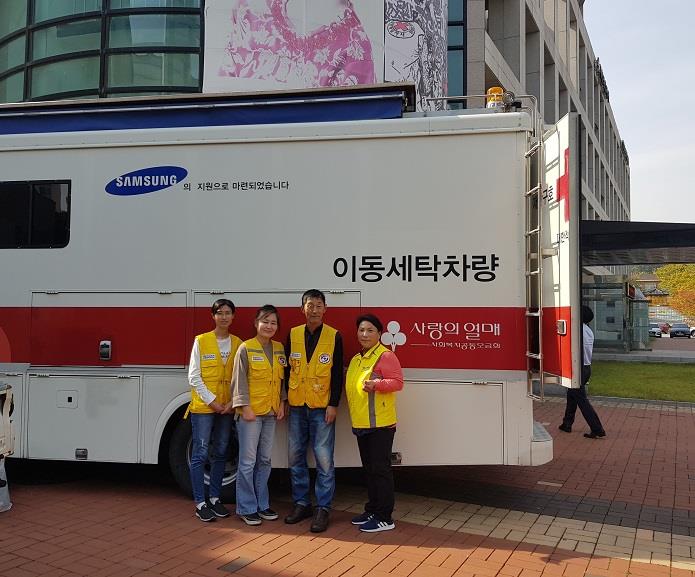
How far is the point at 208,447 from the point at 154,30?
1376cm

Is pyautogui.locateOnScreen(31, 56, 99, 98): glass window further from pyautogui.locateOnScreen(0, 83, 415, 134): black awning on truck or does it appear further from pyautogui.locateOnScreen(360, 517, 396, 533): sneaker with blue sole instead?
pyautogui.locateOnScreen(360, 517, 396, 533): sneaker with blue sole

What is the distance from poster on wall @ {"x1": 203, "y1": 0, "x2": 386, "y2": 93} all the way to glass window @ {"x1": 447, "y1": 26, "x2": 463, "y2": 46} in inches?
315

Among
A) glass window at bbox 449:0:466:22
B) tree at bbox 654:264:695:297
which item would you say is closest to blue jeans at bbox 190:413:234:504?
glass window at bbox 449:0:466:22

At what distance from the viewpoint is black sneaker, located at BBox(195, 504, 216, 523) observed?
507 centimetres

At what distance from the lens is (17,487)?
19.5 feet

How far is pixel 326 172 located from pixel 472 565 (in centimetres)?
322

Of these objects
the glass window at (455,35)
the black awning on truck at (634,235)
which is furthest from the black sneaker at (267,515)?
the glass window at (455,35)

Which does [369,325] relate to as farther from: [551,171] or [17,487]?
[17,487]

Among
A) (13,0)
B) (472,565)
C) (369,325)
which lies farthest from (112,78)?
(472,565)

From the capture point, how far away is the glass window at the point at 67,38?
52.6 ft

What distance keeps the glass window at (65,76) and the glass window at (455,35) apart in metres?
12.3

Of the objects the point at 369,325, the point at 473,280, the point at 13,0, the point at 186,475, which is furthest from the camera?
the point at 13,0

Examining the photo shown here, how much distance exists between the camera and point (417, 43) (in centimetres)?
1769

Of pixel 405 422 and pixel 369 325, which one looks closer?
pixel 369 325
